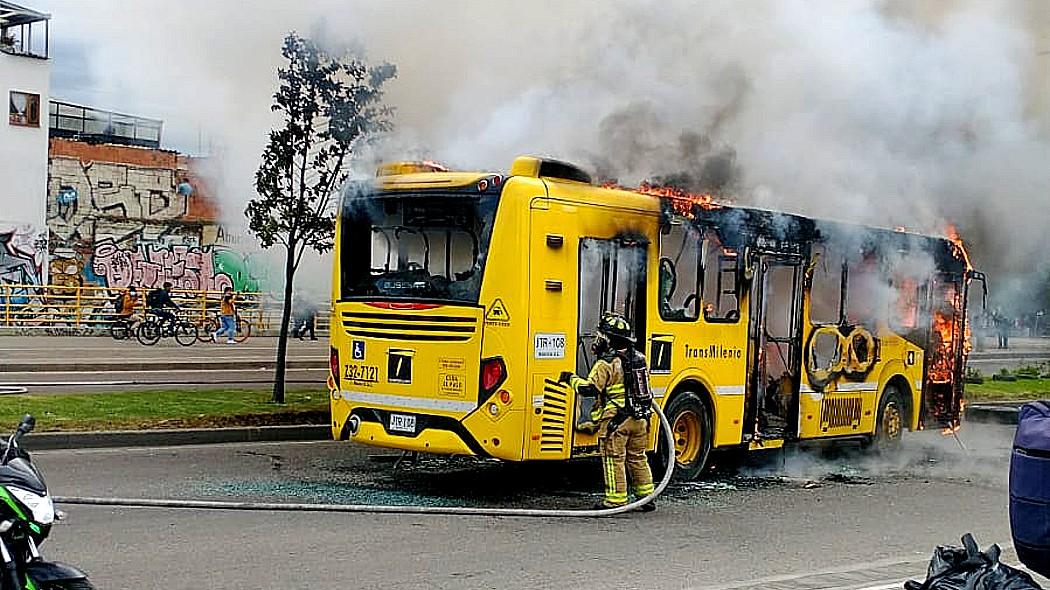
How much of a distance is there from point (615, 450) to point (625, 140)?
4785mm

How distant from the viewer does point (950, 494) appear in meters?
12.1

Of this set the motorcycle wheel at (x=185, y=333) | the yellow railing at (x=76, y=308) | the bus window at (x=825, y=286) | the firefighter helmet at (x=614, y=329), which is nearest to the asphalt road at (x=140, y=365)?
the motorcycle wheel at (x=185, y=333)

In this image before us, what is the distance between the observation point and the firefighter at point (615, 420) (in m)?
10.1

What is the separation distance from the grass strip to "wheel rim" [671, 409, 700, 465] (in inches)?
190

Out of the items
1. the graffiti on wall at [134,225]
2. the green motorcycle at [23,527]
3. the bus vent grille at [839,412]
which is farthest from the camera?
the graffiti on wall at [134,225]

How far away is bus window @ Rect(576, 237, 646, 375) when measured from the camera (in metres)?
10.6

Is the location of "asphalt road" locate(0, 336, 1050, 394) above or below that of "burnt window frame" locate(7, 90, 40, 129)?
below

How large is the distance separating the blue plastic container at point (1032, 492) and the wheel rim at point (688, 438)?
26.3ft

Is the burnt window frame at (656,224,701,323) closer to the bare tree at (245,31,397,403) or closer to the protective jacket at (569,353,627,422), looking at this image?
the protective jacket at (569,353,627,422)

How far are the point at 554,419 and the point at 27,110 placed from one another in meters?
32.8

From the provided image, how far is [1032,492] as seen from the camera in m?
3.62

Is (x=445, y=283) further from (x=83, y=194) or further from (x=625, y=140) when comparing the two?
(x=83, y=194)

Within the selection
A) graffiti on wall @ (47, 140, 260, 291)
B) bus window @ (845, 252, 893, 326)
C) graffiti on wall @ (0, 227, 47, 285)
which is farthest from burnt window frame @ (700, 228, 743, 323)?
graffiti on wall @ (47, 140, 260, 291)

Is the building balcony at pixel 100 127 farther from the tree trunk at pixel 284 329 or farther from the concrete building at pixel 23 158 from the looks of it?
the tree trunk at pixel 284 329
